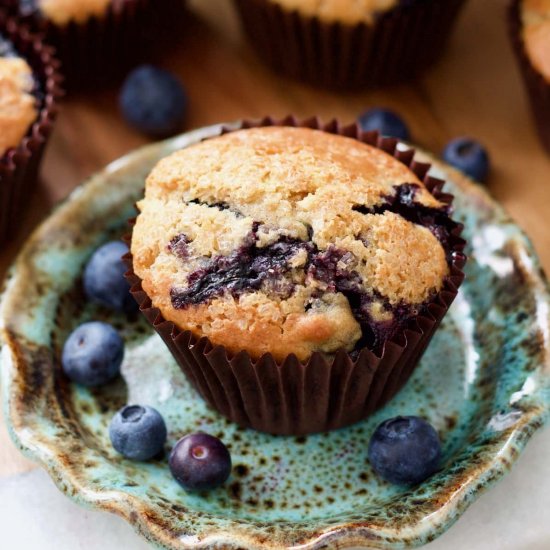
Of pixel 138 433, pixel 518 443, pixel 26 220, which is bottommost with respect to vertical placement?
pixel 26 220

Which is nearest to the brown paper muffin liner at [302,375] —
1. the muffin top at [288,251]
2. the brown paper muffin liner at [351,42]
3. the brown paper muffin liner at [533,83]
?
the muffin top at [288,251]

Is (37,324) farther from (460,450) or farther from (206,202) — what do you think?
(460,450)

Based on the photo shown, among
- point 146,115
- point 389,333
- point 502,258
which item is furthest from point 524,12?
point 389,333

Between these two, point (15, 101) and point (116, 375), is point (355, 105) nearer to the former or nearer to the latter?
point (15, 101)

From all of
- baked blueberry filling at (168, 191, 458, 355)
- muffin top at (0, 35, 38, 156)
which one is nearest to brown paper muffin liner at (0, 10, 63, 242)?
muffin top at (0, 35, 38, 156)

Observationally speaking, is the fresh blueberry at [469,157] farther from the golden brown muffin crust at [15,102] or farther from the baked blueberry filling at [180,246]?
the golden brown muffin crust at [15,102]
